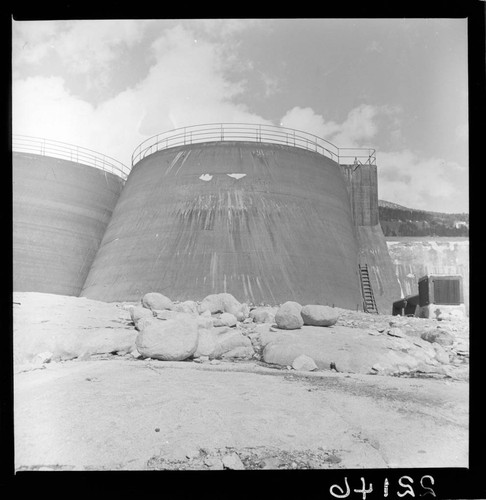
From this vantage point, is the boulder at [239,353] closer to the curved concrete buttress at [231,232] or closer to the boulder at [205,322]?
the boulder at [205,322]

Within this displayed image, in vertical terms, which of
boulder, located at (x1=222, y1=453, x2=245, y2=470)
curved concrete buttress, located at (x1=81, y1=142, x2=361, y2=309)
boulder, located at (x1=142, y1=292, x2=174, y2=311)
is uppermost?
curved concrete buttress, located at (x1=81, y1=142, x2=361, y2=309)

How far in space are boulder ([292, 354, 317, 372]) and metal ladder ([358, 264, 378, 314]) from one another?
37.9 feet

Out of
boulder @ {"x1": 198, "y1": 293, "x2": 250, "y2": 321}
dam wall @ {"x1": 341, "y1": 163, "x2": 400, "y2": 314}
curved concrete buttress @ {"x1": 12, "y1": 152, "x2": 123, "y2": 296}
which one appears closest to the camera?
boulder @ {"x1": 198, "y1": 293, "x2": 250, "y2": 321}

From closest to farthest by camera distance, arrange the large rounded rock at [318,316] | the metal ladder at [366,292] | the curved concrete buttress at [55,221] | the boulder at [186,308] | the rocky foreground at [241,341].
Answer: the rocky foreground at [241,341], the large rounded rock at [318,316], the boulder at [186,308], the curved concrete buttress at [55,221], the metal ladder at [366,292]

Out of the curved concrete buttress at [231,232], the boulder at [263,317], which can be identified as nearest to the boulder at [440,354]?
the boulder at [263,317]

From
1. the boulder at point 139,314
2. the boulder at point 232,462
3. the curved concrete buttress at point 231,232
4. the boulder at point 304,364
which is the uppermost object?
the curved concrete buttress at point 231,232

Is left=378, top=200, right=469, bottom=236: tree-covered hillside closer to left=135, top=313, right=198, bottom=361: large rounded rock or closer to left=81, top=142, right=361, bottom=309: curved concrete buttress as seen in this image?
left=81, top=142, right=361, bottom=309: curved concrete buttress

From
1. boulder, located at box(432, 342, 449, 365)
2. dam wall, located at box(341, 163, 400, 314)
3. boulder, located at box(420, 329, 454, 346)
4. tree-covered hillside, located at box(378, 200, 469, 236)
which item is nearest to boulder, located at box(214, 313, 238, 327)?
boulder, located at box(420, 329, 454, 346)

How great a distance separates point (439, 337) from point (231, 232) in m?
8.10

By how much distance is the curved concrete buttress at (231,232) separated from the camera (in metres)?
16.9

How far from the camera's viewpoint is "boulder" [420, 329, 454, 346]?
36.2ft

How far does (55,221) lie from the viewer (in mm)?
21656

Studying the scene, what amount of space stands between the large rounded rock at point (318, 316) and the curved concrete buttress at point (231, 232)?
4.29m
